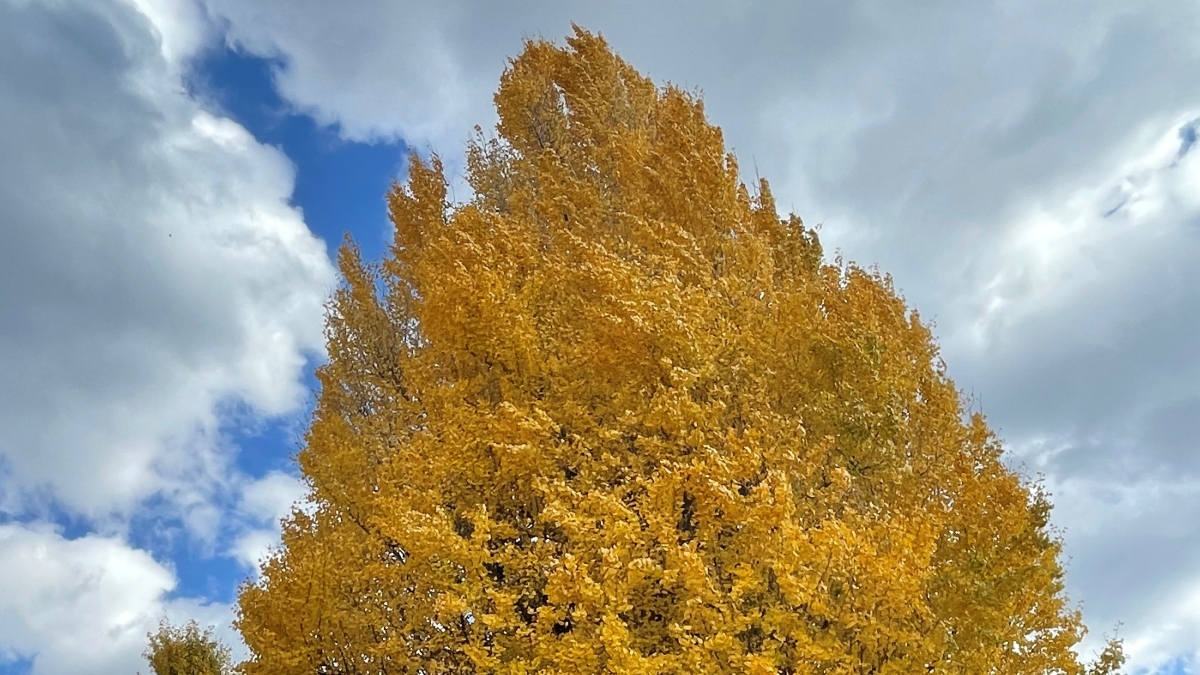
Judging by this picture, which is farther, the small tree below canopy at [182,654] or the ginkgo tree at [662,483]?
the small tree below canopy at [182,654]

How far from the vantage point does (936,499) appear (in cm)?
780

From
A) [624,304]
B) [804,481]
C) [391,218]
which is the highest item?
[391,218]

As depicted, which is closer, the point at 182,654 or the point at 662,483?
the point at 662,483

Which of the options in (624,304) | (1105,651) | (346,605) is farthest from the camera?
(1105,651)

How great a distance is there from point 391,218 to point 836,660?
444 inches

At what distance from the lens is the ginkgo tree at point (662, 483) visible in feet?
18.9

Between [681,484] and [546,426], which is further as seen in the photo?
[546,426]

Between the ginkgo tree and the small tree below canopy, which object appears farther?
the small tree below canopy

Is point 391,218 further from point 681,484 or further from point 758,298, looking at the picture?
point 681,484

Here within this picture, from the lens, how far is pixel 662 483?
589 cm

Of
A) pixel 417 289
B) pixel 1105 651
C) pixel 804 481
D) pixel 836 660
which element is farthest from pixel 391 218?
pixel 1105 651

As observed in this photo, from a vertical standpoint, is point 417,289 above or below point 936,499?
above

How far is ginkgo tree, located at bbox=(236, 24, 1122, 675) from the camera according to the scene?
18.9ft

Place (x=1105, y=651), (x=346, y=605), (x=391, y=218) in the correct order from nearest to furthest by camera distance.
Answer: (x=346, y=605) → (x=1105, y=651) → (x=391, y=218)
